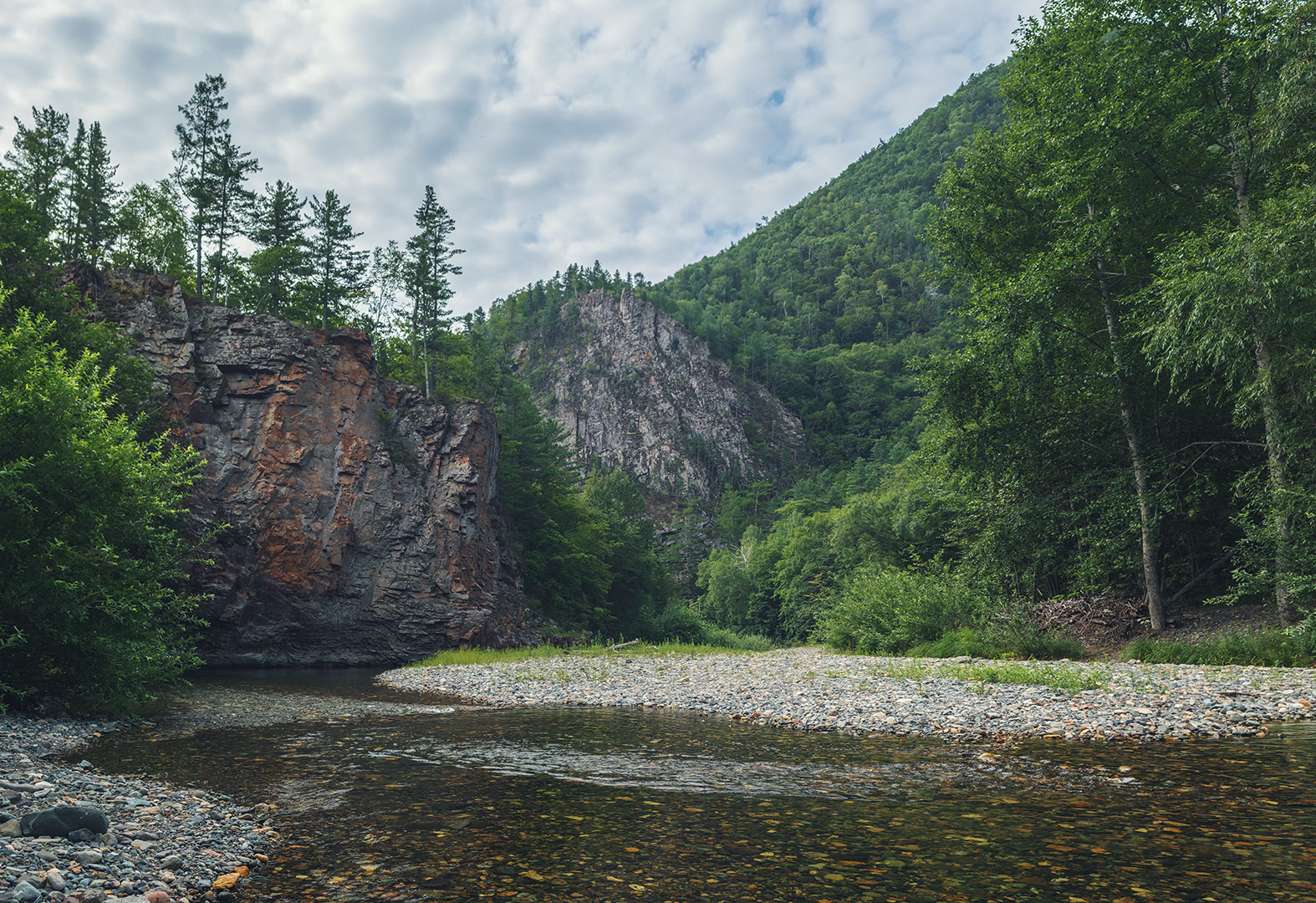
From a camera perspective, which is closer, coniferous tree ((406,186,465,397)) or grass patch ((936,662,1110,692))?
grass patch ((936,662,1110,692))

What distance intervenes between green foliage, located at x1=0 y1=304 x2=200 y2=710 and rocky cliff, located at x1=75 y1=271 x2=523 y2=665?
2430 centimetres

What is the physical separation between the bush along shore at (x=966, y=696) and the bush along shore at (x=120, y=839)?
930 centimetres

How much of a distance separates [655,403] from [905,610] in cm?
13118

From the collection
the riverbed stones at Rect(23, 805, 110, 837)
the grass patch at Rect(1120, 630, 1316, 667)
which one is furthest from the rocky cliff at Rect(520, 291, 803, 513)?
the riverbed stones at Rect(23, 805, 110, 837)

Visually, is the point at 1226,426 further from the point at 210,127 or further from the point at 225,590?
the point at 210,127

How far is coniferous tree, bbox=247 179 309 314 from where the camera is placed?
159 ft

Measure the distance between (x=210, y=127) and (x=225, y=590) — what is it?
3209cm

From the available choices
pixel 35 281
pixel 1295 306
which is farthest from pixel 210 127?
pixel 1295 306

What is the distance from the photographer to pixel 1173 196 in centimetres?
2145

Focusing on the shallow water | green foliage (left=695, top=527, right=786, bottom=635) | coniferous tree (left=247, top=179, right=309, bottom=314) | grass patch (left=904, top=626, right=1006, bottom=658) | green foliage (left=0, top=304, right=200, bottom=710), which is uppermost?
coniferous tree (left=247, top=179, right=309, bottom=314)

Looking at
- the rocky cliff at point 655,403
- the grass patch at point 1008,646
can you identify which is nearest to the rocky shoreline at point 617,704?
the grass patch at point 1008,646

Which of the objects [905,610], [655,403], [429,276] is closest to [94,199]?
[429,276]

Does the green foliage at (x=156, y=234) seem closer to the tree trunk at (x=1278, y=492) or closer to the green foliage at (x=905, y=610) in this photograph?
the green foliage at (x=905, y=610)

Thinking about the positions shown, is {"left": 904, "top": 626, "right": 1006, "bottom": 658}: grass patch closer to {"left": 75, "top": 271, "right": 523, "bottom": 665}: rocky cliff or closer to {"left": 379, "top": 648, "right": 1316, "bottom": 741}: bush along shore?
{"left": 379, "top": 648, "right": 1316, "bottom": 741}: bush along shore
